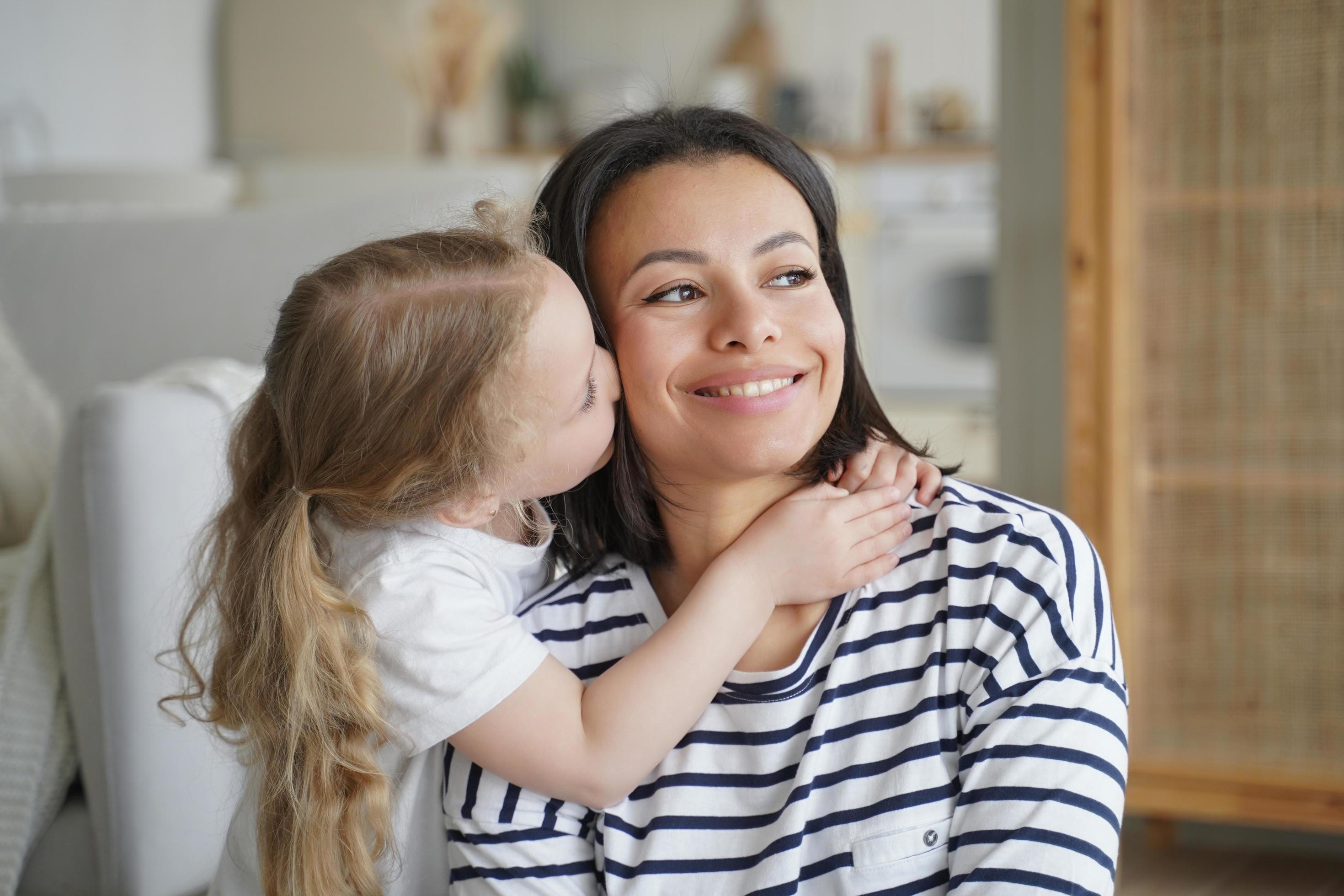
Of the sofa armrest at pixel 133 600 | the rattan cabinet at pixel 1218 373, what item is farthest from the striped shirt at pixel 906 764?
the rattan cabinet at pixel 1218 373

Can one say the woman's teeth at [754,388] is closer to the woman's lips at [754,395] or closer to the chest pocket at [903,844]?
the woman's lips at [754,395]

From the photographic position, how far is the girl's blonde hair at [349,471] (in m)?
0.90

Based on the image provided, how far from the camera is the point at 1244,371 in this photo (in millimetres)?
1772

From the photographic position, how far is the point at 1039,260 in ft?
6.93

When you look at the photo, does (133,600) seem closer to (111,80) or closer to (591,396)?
(591,396)

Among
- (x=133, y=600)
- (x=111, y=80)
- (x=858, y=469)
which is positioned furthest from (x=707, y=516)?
(x=111, y=80)

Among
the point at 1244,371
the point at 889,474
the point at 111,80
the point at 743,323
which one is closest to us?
the point at 743,323

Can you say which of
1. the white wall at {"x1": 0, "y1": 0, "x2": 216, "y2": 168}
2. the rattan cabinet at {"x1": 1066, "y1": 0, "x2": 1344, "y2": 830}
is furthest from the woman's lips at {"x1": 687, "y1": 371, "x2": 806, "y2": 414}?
the white wall at {"x1": 0, "y1": 0, "x2": 216, "y2": 168}

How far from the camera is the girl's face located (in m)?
0.94

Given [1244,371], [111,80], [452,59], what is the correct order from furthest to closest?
[111,80], [452,59], [1244,371]

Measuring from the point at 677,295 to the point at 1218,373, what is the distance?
1164 mm

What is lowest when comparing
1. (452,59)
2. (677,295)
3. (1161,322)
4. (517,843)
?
(517,843)

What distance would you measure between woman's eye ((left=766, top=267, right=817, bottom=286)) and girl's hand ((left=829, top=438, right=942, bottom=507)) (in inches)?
7.1

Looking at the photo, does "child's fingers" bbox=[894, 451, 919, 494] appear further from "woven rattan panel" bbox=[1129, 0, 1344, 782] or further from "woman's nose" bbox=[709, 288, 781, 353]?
"woven rattan panel" bbox=[1129, 0, 1344, 782]
